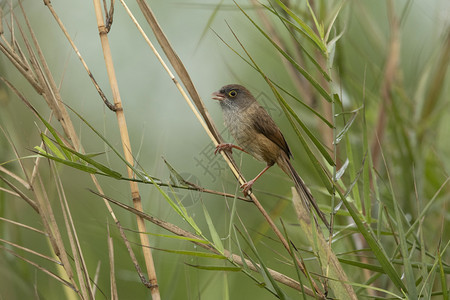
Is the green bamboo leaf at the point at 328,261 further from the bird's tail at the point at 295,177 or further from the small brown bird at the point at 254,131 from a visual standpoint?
the small brown bird at the point at 254,131

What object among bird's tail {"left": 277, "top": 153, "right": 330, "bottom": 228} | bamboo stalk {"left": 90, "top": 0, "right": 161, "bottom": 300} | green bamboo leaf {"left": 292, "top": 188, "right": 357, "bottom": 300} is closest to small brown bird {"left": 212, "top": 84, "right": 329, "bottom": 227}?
bird's tail {"left": 277, "top": 153, "right": 330, "bottom": 228}

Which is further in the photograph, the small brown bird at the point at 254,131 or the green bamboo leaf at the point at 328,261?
the small brown bird at the point at 254,131

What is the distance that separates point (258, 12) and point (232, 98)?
64cm

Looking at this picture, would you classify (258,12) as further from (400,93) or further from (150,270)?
(150,270)

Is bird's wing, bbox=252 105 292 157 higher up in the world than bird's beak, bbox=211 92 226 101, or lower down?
lower down

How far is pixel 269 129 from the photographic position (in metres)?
2.77

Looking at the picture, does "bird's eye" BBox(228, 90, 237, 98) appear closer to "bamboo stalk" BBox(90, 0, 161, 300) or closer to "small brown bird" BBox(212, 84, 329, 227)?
"small brown bird" BBox(212, 84, 329, 227)

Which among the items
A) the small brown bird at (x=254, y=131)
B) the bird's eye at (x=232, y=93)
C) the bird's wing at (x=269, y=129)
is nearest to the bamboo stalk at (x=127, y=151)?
the small brown bird at (x=254, y=131)

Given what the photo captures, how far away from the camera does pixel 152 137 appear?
4027mm

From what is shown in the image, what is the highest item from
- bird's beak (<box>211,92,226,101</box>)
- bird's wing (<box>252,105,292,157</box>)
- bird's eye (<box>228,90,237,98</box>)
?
bird's beak (<box>211,92,226,101</box>)

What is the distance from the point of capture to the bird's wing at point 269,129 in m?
2.75

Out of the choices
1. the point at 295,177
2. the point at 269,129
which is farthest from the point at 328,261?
the point at 269,129

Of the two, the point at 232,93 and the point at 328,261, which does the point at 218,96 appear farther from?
the point at 328,261

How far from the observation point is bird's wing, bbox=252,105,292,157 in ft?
9.02
